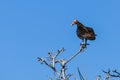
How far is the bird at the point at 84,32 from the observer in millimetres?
7856

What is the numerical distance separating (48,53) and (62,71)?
5.33 feet

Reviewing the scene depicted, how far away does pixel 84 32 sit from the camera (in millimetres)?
8078

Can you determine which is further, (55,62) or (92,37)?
(92,37)

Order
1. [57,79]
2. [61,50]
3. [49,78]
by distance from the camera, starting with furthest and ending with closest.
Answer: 1. [61,50]
2. [49,78]
3. [57,79]

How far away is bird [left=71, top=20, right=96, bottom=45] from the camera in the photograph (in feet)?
25.8

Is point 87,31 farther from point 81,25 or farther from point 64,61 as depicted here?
point 64,61

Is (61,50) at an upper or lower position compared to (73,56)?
upper

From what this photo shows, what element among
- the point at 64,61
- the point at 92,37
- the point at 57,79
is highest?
the point at 92,37

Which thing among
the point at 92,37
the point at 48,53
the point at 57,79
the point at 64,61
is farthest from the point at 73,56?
the point at 92,37

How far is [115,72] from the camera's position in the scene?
25.2 ft

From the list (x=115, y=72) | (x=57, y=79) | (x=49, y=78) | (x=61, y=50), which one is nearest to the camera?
(x=57, y=79)

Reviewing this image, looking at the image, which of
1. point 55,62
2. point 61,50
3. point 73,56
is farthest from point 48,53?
point 73,56

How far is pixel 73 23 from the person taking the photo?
8234 mm

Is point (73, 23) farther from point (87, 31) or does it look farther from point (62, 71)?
point (62, 71)
